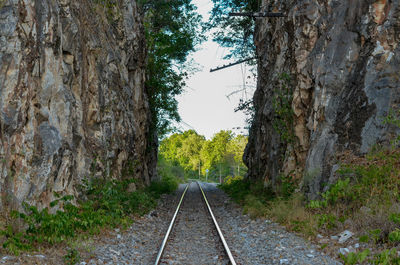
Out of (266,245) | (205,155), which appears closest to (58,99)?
(266,245)

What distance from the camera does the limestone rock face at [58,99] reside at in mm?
7980

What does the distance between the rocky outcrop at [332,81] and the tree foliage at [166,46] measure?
11291mm

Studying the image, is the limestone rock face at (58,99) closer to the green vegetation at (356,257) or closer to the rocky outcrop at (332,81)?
the green vegetation at (356,257)

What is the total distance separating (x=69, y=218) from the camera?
8781 millimetres

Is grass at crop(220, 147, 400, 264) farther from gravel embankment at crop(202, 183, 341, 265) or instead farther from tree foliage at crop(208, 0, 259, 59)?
tree foliage at crop(208, 0, 259, 59)

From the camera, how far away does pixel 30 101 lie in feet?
28.2

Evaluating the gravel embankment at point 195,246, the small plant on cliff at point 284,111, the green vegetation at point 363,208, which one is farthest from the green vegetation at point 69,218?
the small plant on cliff at point 284,111

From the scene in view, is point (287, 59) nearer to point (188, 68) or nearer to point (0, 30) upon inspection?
point (0, 30)

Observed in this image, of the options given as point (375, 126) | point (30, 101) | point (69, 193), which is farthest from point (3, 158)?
point (375, 126)

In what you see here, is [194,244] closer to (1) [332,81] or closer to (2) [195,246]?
(2) [195,246]

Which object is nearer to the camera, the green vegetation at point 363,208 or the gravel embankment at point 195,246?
the green vegetation at point 363,208

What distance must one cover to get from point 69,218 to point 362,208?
6.97m

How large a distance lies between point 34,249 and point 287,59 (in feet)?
41.7

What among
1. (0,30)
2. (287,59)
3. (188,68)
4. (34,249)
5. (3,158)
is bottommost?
(34,249)
